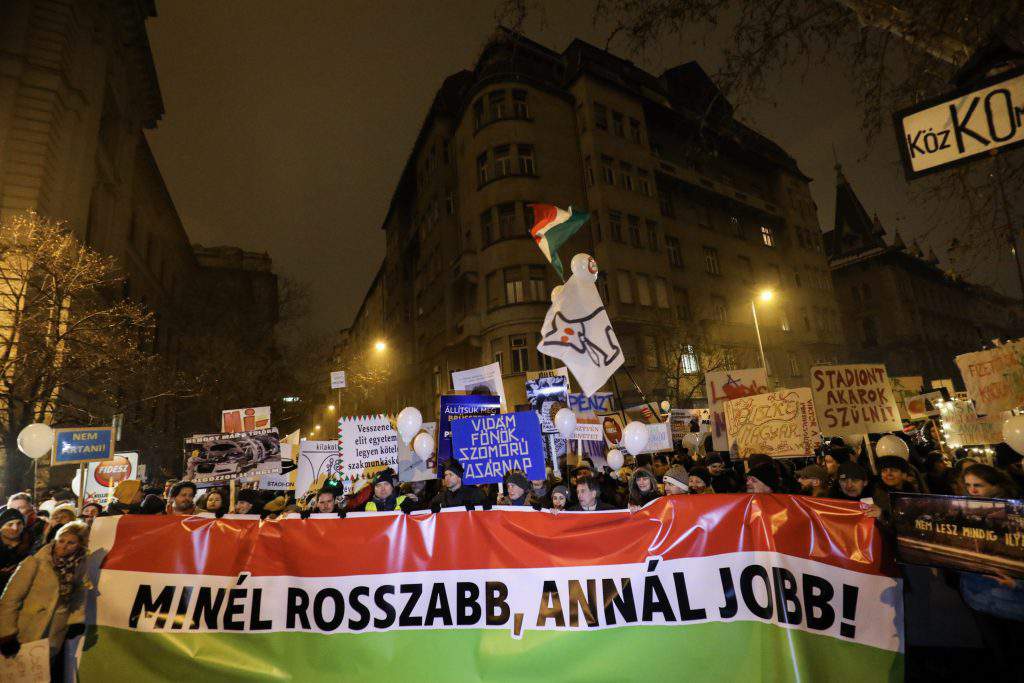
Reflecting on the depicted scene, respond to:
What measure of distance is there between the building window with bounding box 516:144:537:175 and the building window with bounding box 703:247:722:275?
15.0 meters

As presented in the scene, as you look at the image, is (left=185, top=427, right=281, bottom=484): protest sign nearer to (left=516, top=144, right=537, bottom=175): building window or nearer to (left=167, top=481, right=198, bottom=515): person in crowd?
(left=167, top=481, right=198, bottom=515): person in crowd

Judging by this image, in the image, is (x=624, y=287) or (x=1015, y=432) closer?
(x=1015, y=432)

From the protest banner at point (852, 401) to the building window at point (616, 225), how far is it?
23.5 m

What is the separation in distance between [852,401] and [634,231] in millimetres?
25492

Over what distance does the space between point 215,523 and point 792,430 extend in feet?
26.7

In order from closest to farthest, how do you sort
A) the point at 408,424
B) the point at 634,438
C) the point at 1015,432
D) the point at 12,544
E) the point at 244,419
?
the point at 12,544 < the point at 1015,432 < the point at 634,438 < the point at 408,424 < the point at 244,419

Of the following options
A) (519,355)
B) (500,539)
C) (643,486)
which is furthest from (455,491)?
(519,355)

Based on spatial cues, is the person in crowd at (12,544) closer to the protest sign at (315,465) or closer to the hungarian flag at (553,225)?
the protest sign at (315,465)

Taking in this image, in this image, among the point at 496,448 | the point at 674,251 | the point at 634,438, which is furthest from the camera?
the point at 674,251

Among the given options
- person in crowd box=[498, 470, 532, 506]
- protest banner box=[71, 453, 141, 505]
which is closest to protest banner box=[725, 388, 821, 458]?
person in crowd box=[498, 470, 532, 506]

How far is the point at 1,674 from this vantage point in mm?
4305

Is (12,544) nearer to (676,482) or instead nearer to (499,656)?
(499,656)

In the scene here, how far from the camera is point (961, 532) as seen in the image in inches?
142

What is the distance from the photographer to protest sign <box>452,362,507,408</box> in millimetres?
11672
